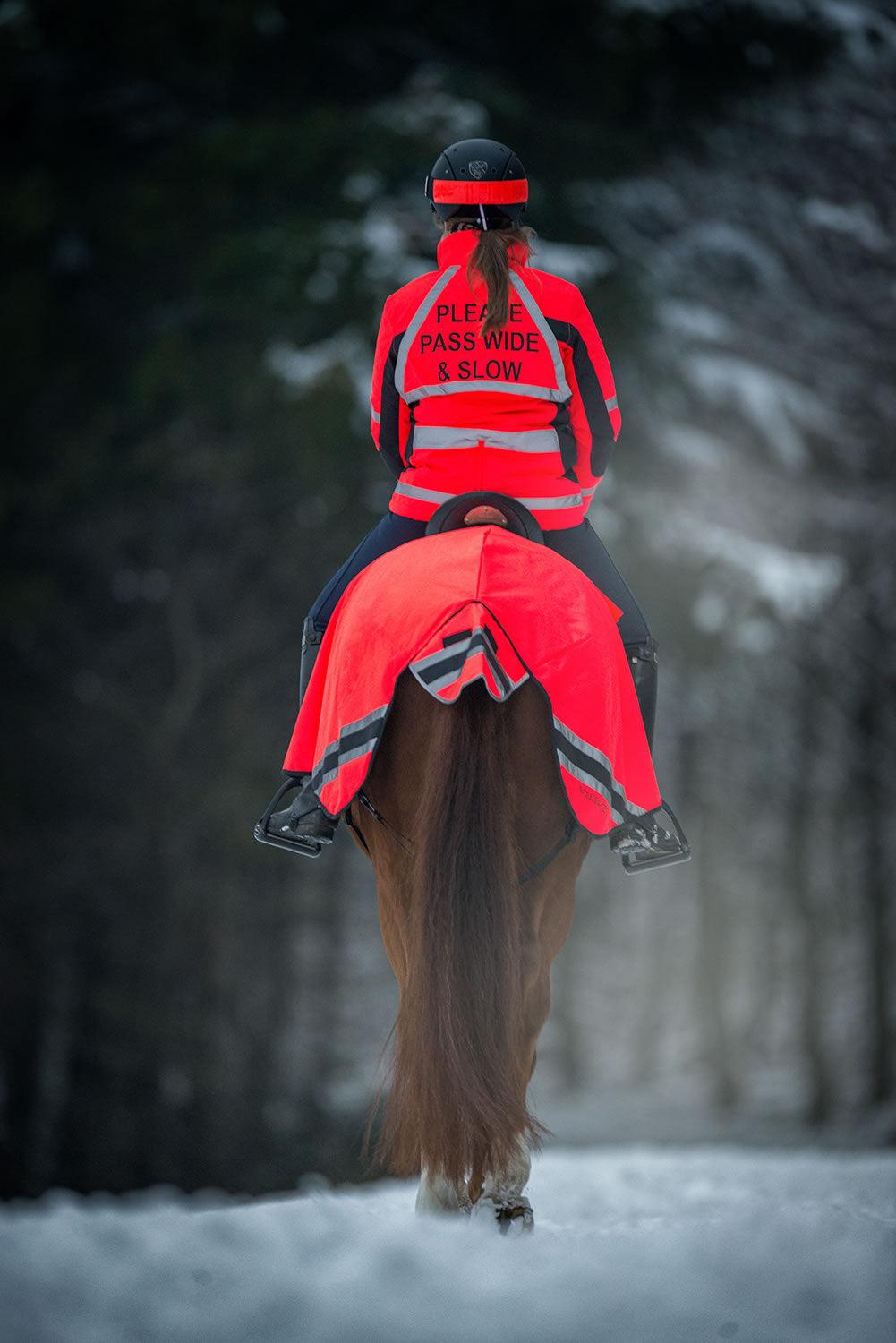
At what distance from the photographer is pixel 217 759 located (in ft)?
62.6

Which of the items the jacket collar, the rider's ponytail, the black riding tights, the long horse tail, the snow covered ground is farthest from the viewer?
the black riding tights

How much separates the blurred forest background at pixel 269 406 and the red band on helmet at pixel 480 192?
1167 centimetres

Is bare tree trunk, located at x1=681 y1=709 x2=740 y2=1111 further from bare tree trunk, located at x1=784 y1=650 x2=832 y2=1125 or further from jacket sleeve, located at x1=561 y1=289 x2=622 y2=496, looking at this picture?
jacket sleeve, located at x1=561 y1=289 x2=622 y2=496

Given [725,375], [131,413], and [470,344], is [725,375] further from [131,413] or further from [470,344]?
[470,344]

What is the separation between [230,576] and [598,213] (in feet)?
20.5

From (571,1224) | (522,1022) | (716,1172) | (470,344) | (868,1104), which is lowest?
(868,1104)

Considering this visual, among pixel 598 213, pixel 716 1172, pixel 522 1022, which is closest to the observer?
pixel 522 1022

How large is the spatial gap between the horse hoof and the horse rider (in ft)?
A: 3.29

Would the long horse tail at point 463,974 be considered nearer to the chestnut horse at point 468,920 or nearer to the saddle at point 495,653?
the chestnut horse at point 468,920

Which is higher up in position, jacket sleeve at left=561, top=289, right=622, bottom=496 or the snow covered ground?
jacket sleeve at left=561, top=289, right=622, bottom=496

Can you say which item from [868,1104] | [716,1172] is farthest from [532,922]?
[868,1104]

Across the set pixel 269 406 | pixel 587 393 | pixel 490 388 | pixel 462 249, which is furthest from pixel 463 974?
pixel 269 406

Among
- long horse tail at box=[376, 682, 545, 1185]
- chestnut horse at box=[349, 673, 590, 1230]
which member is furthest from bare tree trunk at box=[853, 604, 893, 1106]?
long horse tail at box=[376, 682, 545, 1185]

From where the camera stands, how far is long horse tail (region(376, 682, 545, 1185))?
3.58 metres
